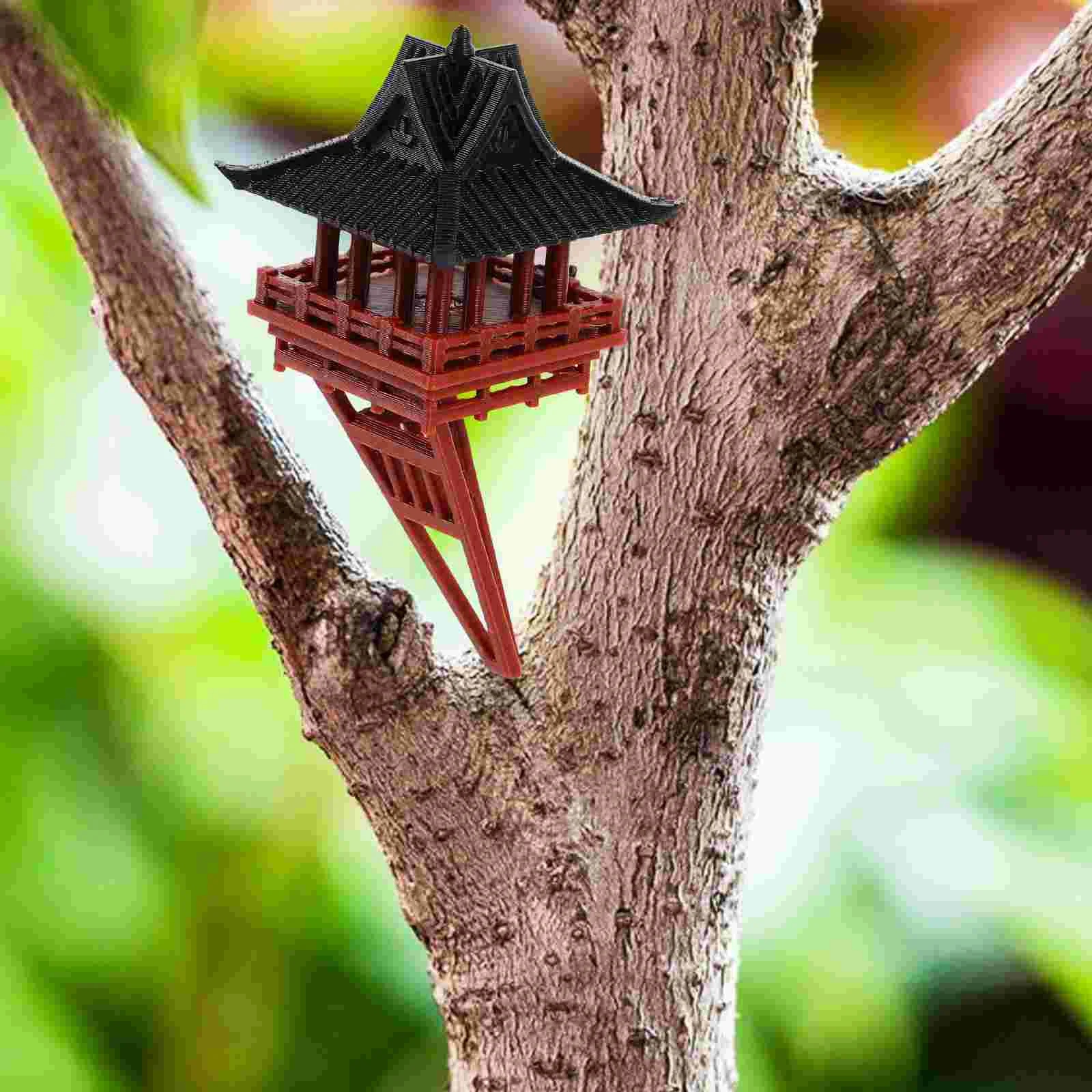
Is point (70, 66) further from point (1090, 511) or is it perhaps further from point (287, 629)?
point (1090, 511)

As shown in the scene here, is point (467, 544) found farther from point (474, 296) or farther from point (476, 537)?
point (474, 296)

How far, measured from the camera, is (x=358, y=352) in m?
1.07

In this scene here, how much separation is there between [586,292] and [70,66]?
0.45 m

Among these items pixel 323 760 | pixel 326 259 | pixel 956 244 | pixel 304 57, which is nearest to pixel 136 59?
pixel 326 259

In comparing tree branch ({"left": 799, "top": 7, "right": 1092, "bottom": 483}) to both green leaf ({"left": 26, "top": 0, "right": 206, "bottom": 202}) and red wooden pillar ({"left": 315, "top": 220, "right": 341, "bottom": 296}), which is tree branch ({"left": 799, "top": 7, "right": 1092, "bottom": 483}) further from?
green leaf ({"left": 26, "top": 0, "right": 206, "bottom": 202})

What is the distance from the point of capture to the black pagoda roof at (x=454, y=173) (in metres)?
0.99

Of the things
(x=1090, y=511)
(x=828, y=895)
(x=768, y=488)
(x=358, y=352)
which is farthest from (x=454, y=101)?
(x=1090, y=511)

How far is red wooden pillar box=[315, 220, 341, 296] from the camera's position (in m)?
1.10

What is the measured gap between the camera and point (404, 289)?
1.06 m

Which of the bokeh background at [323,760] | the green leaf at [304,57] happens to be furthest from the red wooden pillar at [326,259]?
the green leaf at [304,57]

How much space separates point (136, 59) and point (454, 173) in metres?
0.23

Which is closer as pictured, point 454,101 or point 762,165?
point 454,101

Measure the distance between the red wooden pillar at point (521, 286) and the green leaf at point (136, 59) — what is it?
0.25 m

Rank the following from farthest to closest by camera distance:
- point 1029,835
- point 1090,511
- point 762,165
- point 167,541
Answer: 1. point 1090,511
2. point 1029,835
3. point 167,541
4. point 762,165
